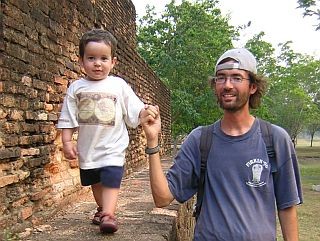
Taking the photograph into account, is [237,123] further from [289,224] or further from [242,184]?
[289,224]

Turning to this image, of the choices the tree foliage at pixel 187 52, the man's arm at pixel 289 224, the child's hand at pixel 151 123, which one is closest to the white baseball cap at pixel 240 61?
the child's hand at pixel 151 123

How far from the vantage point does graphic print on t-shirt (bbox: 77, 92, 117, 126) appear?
2998mm

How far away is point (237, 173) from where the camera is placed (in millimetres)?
2100

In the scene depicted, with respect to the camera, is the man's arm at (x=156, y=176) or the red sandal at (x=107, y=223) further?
the red sandal at (x=107, y=223)

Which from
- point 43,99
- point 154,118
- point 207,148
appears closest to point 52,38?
point 43,99

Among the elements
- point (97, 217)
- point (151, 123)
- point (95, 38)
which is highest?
point (95, 38)

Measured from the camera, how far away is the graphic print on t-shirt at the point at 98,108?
9.84ft

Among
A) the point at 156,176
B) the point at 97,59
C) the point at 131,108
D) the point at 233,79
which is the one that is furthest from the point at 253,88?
the point at 97,59

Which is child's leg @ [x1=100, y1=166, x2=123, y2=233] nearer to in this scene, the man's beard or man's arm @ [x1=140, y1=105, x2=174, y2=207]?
man's arm @ [x1=140, y1=105, x2=174, y2=207]

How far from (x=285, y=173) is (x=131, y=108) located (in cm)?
119

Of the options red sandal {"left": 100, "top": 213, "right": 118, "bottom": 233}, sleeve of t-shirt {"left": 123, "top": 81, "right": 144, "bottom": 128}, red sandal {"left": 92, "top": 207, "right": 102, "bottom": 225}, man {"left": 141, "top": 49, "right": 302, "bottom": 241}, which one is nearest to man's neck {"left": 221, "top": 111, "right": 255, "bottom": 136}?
man {"left": 141, "top": 49, "right": 302, "bottom": 241}

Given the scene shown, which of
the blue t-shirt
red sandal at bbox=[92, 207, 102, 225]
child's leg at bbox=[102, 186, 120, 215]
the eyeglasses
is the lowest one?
red sandal at bbox=[92, 207, 102, 225]

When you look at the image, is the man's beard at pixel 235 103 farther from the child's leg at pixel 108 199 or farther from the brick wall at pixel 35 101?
the brick wall at pixel 35 101

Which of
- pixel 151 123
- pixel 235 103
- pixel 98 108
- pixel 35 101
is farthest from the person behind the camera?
pixel 35 101
